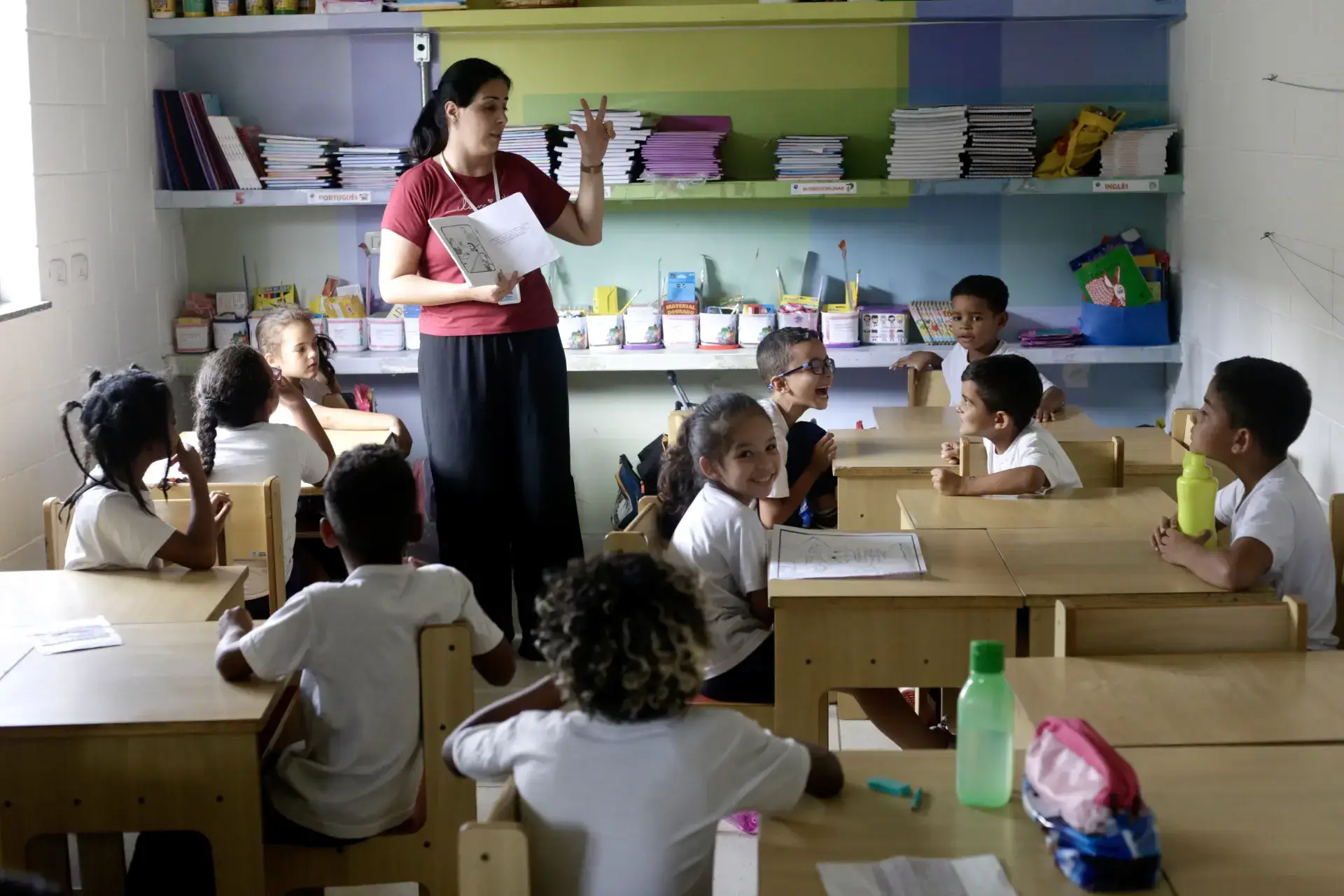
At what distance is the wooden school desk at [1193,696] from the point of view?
1901mm

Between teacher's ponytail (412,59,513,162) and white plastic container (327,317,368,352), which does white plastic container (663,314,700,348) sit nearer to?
white plastic container (327,317,368,352)

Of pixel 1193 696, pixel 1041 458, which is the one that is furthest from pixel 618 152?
pixel 1193 696

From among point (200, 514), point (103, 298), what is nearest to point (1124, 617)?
point (200, 514)

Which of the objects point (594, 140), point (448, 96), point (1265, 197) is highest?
point (448, 96)

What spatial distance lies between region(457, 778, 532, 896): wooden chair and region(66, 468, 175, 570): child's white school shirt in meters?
1.55

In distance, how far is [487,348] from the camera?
13.0ft

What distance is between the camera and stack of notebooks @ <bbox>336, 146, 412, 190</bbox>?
16.4 feet

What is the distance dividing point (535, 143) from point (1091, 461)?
7.47ft

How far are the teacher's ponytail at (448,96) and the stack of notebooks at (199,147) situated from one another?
1.31 meters

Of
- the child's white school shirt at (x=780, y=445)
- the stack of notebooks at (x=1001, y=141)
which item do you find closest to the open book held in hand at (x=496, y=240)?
the child's white school shirt at (x=780, y=445)

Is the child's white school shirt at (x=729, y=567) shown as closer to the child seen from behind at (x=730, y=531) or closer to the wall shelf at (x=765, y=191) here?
the child seen from behind at (x=730, y=531)

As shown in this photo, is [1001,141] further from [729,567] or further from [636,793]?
[636,793]

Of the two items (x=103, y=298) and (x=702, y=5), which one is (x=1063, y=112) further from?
(x=103, y=298)

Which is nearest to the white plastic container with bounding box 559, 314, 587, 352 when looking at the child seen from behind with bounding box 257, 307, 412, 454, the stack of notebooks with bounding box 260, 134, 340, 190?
the child seen from behind with bounding box 257, 307, 412, 454
